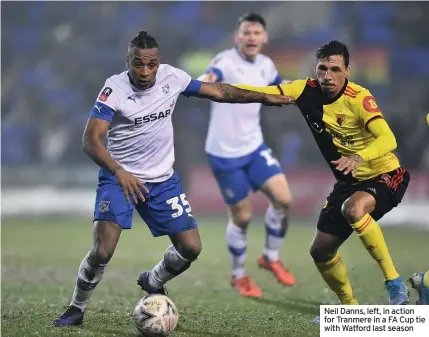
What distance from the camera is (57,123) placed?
72.1 ft

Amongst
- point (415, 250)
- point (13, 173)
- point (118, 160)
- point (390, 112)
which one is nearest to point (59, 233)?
point (13, 173)

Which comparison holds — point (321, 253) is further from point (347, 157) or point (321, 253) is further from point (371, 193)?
point (347, 157)

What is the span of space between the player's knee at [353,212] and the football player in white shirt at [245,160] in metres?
2.81

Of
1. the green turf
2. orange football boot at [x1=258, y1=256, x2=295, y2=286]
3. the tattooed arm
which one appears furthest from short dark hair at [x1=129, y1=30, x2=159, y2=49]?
orange football boot at [x1=258, y1=256, x2=295, y2=286]

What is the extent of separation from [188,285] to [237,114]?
6.73 ft

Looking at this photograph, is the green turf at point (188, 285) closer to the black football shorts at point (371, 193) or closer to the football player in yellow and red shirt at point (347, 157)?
the football player in yellow and red shirt at point (347, 157)

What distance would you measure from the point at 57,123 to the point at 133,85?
15.2m

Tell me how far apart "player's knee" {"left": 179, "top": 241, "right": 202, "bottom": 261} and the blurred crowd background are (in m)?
12.2

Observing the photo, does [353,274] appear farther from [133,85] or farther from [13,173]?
[13,173]

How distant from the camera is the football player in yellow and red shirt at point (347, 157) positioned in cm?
694

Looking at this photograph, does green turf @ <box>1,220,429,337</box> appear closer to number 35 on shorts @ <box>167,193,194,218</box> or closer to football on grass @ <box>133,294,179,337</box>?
football on grass @ <box>133,294,179,337</box>

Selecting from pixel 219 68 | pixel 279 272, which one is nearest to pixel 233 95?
pixel 219 68

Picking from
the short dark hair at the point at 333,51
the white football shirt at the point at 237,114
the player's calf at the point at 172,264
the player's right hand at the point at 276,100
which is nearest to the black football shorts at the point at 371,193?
the player's right hand at the point at 276,100

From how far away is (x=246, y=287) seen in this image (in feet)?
31.3
